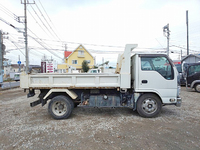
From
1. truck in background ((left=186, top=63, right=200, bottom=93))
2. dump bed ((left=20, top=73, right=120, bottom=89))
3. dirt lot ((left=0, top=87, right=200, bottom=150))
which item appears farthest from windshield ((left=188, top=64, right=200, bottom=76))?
dump bed ((left=20, top=73, right=120, bottom=89))

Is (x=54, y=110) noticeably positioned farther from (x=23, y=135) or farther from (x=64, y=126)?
(x=23, y=135)

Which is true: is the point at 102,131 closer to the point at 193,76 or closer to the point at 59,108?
the point at 59,108

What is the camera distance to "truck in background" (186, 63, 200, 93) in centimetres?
907

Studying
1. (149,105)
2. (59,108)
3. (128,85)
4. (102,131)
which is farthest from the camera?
(59,108)

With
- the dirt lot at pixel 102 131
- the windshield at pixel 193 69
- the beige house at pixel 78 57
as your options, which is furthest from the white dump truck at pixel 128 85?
the beige house at pixel 78 57

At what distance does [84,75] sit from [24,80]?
2.17m

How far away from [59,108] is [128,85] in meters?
2.59

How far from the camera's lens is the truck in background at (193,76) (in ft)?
29.8

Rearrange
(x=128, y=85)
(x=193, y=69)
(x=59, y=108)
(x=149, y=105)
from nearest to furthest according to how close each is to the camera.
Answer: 1. (x=128, y=85)
2. (x=149, y=105)
3. (x=59, y=108)
4. (x=193, y=69)

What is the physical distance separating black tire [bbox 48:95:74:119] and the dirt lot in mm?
204

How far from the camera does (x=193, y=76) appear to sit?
9.41 metres

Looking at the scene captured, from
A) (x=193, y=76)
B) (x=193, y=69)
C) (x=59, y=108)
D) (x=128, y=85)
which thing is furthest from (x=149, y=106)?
(x=193, y=69)

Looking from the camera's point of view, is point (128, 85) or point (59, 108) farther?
point (59, 108)

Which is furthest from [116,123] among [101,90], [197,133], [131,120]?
[197,133]
